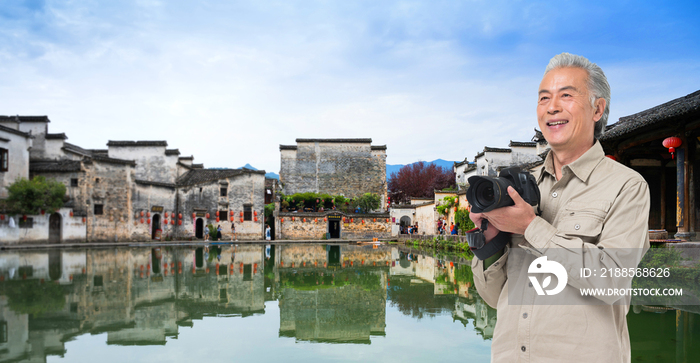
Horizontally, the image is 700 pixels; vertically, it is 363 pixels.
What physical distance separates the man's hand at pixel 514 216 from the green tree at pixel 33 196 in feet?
79.1

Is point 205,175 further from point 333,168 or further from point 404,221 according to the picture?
point 404,221

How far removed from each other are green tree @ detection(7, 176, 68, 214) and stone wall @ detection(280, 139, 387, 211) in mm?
16128

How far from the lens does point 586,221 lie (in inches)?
44.6

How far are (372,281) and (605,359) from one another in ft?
25.5

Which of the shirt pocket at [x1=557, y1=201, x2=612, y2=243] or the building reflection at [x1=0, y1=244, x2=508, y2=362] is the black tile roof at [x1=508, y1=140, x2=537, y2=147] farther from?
the shirt pocket at [x1=557, y1=201, x2=612, y2=243]

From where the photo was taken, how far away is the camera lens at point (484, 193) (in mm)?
1217

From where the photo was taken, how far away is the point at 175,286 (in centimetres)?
830

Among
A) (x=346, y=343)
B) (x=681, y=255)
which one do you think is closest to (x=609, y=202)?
(x=346, y=343)

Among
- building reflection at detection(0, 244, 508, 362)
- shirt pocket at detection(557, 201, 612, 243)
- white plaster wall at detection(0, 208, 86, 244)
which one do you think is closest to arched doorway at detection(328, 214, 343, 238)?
white plaster wall at detection(0, 208, 86, 244)

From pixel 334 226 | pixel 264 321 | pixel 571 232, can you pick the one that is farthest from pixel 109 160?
pixel 571 232

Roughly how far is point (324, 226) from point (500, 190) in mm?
27134

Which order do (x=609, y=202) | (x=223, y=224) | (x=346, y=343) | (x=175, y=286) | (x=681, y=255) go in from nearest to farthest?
(x=609, y=202), (x=346, y=343), (x=681, y=255), (x=175, y=286), (x=223, y=224)

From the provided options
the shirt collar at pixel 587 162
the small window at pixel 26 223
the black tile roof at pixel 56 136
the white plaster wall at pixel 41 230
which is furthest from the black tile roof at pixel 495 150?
the shirt collar at pixel 587 162

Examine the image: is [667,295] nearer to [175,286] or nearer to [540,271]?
[540,271]
